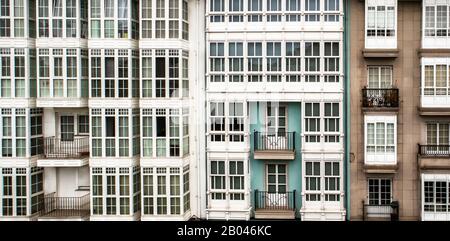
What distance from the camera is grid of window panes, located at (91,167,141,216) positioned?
3.54m

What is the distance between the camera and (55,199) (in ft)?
Answer: 11.2

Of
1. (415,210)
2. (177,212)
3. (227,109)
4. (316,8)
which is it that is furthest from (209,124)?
(415,210)

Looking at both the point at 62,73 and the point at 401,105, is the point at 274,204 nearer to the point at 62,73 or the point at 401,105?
the point at 401,105

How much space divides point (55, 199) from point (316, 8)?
92.5 inches


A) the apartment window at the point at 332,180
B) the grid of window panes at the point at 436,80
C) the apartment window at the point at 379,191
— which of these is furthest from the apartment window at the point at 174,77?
the grid of window panes at the point at 436,80

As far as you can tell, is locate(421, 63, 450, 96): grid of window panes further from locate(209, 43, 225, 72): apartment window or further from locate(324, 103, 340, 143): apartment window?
locate(209, 43, 225, 72): apartment window

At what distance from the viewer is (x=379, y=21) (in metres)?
3.47

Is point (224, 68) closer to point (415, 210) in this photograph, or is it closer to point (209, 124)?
point (209, 124)

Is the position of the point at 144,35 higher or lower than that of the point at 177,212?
higher

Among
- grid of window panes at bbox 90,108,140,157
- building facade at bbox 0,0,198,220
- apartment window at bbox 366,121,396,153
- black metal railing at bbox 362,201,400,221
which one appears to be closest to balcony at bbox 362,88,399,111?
apartment window at bbox 366,121,396,153

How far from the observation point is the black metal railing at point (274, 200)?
3.37 meters

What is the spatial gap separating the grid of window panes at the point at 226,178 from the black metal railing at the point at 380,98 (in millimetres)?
1015
